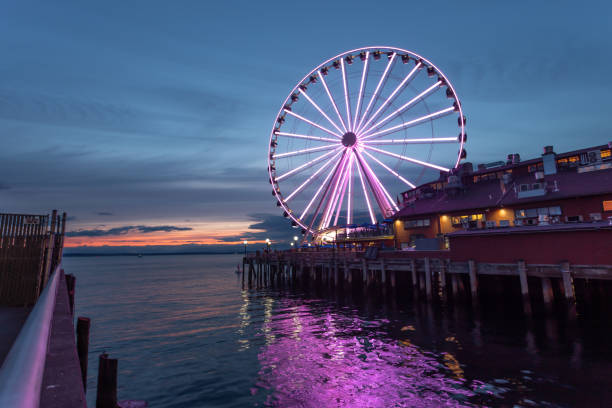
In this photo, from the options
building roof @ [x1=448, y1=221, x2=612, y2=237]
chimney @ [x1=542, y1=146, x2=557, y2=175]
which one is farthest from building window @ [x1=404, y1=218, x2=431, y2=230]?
building roof @ [x1=448, y1=221, x2=612, y2=237]

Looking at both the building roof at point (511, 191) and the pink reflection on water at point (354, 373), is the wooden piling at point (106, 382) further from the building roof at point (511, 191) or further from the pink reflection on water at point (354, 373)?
the building roof at point (511, 191)

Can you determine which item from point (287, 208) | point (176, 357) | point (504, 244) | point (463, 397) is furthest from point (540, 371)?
point (287, 208)

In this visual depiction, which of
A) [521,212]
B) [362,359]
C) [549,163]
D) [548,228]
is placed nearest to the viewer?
[362,359]

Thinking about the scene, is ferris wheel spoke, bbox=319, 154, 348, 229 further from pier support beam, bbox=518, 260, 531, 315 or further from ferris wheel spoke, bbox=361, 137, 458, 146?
pier support beam, bbox=518, 260, 531, 315

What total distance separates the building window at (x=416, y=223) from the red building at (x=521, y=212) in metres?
0.11

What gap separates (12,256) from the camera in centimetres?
1228

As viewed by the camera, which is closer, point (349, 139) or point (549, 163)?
point (549, 163)

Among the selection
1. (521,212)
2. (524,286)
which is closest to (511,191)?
(521,212)

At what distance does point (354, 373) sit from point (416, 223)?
91.4 feet

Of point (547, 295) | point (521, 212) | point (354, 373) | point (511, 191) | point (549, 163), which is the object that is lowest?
point (354, 373)

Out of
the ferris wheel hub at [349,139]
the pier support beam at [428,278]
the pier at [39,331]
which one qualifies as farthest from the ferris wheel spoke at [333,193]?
the pier at [39,331]

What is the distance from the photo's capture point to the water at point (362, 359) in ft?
39.6

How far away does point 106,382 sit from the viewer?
7.99 meters

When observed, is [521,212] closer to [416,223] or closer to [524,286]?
[416,223]
